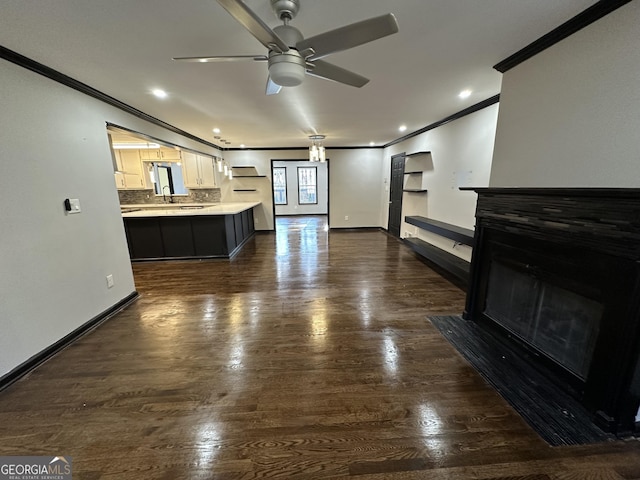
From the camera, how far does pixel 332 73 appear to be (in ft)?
5.52

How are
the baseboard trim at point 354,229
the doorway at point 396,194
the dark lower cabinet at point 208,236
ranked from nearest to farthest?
the dark lower cabinet at point 208,236, the doorway at point 396,194, the baseboard trim at point 354,229

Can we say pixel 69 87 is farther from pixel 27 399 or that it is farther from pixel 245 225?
pixel 245 225

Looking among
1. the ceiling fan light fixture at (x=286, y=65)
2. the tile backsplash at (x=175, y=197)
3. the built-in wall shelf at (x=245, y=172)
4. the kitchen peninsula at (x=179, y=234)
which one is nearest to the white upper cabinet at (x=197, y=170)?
the tile backsplash at (x=175, y=197)

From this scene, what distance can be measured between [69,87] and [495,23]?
3585mm

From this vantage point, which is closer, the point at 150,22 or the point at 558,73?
the point at 150,22

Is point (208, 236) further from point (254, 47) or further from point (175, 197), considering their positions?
point (254, 47)

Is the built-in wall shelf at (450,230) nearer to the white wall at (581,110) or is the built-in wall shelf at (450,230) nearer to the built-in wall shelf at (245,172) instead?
the white wall at (581,110)

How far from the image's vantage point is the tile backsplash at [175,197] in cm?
626

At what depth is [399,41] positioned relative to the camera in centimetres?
181

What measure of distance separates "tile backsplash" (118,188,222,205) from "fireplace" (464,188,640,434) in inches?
250

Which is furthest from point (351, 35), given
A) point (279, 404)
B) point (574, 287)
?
point (279, 404)

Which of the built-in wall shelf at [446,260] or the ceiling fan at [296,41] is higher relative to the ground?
the ceiling fan at [296,41]

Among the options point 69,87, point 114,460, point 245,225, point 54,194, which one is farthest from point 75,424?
point 245,225

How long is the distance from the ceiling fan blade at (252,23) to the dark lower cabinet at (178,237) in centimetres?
381
